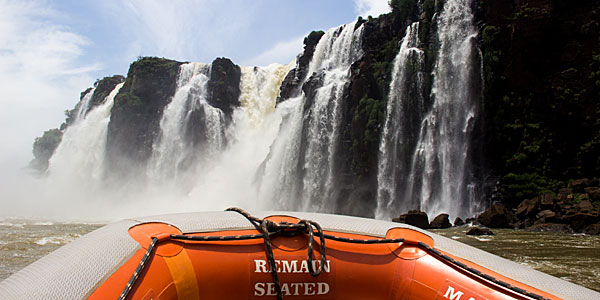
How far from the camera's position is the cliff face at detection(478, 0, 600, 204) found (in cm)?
1619

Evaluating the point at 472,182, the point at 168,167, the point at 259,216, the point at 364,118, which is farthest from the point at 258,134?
the point at 259,216

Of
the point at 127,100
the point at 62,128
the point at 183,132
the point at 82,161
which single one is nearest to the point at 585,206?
the point at 183,132

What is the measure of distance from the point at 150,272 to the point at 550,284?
6.75 feet

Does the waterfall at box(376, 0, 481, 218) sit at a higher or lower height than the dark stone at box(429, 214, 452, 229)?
higher

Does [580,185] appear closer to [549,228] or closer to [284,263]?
[549,228]

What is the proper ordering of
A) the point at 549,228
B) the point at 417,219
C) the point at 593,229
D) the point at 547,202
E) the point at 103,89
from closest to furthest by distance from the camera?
the point at 593,229 < the point at 549,228 < the point at 547,202 < the point at 417,219 < the point at 103,89

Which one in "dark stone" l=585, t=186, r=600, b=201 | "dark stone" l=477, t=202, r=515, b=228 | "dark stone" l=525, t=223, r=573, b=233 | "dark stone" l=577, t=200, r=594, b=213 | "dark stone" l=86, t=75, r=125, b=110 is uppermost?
"dark stone" l=86, t=75, r=125, b=110

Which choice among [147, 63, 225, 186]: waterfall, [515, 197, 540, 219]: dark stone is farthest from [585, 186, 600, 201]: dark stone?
[147, 63, 225, 186]: waterfall

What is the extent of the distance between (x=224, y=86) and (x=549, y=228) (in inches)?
1030

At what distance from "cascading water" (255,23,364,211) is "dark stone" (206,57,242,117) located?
10.5m

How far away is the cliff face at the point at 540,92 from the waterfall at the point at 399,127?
289 cm

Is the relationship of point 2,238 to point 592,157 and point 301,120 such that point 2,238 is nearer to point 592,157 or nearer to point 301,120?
point 301,120

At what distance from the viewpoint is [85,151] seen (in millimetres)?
38875

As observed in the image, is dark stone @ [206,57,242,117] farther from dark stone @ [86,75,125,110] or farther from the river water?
the river water
